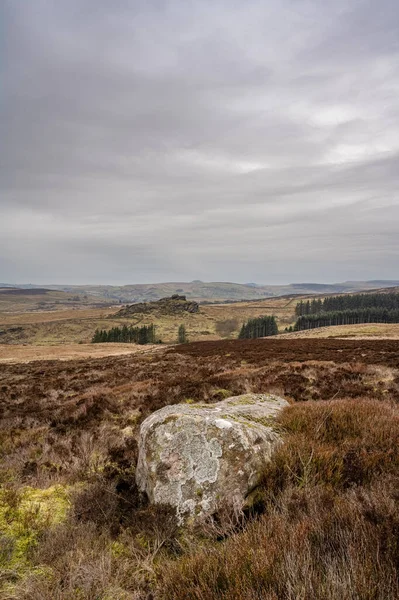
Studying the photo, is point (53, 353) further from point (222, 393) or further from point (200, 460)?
point (200, 460)

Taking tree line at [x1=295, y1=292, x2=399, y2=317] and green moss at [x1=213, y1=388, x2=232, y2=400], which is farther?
tree line at [x1=295, y1=292, x2=399, y2=317]

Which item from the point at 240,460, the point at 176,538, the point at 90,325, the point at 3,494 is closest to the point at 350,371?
the point at 240,460

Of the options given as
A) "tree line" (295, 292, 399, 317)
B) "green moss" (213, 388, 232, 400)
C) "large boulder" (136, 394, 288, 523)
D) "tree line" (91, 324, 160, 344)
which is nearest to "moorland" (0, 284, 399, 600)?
"large boulder" (136, 394, 288, 523)

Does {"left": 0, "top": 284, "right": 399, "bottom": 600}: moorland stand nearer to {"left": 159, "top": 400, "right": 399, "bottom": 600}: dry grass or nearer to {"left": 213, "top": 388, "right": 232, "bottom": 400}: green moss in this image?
{"left": 159, "top": 400, "right": 399, "bottom": 600}: dry grass

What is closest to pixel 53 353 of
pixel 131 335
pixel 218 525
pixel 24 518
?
pixel 24 518

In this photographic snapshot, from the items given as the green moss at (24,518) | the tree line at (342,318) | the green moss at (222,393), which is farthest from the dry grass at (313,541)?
the tree line at (342,318)

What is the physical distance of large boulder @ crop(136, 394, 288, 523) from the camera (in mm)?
4168

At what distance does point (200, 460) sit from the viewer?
442 centimetres

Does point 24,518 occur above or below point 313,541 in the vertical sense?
below

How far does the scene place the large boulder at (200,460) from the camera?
13.7ft

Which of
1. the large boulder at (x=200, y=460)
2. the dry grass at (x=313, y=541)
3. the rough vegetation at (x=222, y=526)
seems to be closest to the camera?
the dry grass at (x=313, y=541)

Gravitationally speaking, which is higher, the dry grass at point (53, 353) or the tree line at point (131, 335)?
the dry grass at point (53, 353)

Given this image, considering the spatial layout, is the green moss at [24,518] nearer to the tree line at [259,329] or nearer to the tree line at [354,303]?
the tree line at [259,329]

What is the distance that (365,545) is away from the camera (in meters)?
2.57
